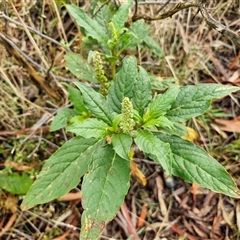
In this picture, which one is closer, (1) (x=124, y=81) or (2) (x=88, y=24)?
(1) (x=124, y=81)

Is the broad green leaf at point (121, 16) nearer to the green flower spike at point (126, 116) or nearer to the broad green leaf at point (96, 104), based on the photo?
the broad green leaf at point (96, 104)

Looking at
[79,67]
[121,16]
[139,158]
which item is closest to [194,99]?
[121,16]

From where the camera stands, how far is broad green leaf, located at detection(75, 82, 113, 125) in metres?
1.54

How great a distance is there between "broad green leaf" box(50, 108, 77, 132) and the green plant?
75 mm

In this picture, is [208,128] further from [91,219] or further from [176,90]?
[91,219]

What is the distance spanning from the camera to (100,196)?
148cm

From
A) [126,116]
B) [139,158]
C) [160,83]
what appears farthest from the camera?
[139,158]

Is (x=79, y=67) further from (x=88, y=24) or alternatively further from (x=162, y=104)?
(x=162, y=104)

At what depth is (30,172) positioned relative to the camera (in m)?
2.14

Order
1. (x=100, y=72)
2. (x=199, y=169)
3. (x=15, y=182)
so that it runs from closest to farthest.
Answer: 1. (x=199, y=169)
2. (x=100, y=72)
3. (x=15, y=182)

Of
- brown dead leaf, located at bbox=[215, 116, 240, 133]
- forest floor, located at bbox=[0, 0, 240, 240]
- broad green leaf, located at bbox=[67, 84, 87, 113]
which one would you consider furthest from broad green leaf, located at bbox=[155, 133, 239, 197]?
brown dead leaf, located at bbox=[215, 116, 240, 133]

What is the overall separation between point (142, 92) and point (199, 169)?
361 millimetres

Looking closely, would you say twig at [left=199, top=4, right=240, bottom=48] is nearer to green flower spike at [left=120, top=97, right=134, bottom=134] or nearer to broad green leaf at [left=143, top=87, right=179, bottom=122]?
broad green leaf at [left=143, top=87, right=179, bottom=122]

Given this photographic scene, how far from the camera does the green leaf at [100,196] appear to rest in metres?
1.47
